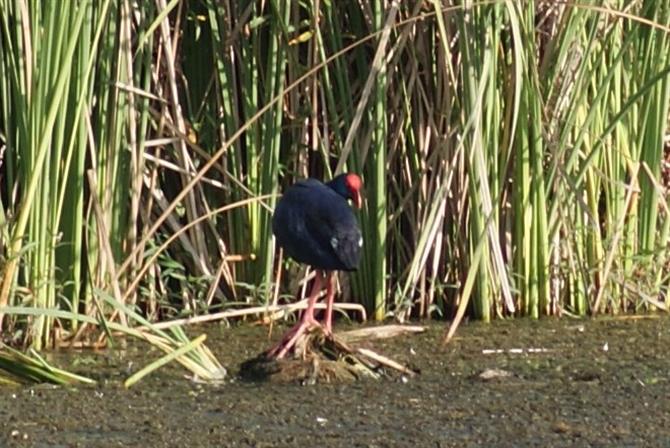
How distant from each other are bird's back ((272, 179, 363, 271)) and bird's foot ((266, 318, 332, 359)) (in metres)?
0.20

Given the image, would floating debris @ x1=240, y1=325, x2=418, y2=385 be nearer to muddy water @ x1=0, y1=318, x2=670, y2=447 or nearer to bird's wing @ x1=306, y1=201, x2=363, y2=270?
muddy water @ x1=0, y1=318, x2=670, y2=447

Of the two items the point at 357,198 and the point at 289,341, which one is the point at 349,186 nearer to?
the point at 357,198

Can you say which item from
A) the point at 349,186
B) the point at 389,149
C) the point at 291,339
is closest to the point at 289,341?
the point at 291,339

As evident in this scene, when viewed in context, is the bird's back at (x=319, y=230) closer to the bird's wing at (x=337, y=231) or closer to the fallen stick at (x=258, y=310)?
the bird's wing at (x=337, y=231)

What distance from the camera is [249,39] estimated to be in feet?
20.2

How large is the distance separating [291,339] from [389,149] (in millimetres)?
1189

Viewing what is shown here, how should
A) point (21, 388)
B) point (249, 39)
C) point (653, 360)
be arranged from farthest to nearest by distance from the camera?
point (249, 39) < point (653, 360) < point (21, 388)

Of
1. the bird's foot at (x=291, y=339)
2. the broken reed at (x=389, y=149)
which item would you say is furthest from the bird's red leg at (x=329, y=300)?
the broken reed at (x=389, y=149)

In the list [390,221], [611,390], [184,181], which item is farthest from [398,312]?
[611,390]

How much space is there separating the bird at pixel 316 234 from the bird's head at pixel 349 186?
67mm

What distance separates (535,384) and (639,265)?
131cm

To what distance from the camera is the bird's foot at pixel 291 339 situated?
5.24 metres

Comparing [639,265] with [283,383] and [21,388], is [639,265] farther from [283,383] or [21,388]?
[21,388]

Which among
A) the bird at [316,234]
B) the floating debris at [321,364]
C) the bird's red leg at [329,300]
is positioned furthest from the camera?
the bird's red leg at [329,300]
